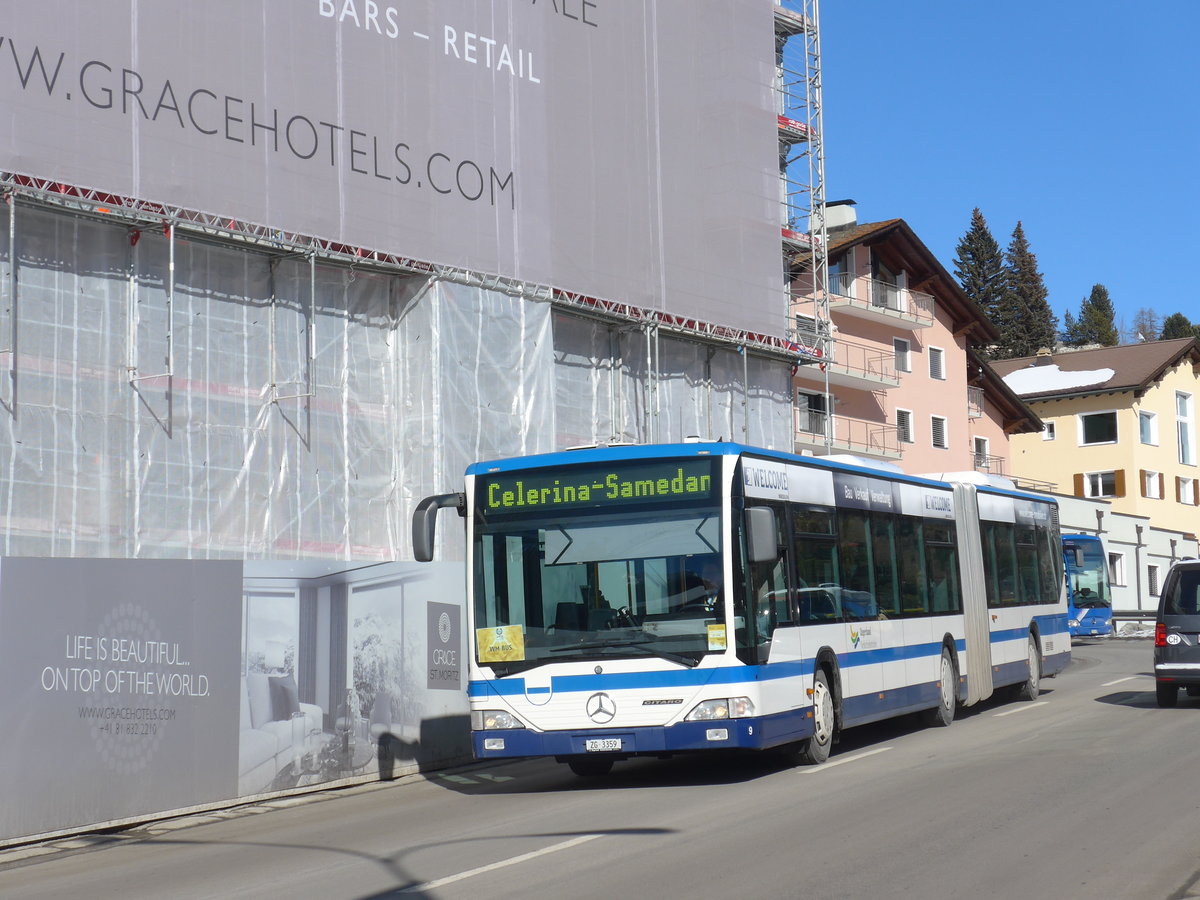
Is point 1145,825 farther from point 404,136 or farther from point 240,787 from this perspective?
point 404,136

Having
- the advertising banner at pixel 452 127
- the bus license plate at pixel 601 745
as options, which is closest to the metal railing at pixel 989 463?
the advertising banner at pixel 452 127

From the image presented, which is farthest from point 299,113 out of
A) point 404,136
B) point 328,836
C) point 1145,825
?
point 1145,825

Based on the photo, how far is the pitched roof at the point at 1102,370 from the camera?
68688 millimetres

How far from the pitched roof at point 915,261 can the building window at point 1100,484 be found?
13957mm

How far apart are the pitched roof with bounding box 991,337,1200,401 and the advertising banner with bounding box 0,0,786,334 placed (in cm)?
4193

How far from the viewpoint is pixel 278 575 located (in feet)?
48.6

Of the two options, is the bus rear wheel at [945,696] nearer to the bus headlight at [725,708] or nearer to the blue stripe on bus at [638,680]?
the blue stripe on bus at [638,680]

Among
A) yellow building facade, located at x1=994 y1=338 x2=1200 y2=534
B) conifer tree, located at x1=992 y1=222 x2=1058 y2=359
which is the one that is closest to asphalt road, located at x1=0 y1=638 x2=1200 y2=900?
yellow building facade, located at x1=994 y1=338 x2=1200 y2=534

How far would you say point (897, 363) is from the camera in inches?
2080

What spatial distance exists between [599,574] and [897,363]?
1630 inches

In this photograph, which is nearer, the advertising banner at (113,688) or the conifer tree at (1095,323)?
the advertising banner at (113,688)

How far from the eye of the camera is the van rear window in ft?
65.0

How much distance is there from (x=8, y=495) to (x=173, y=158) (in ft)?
16.5

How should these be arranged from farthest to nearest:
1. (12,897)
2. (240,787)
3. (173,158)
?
(173,158) → (240,787) → (12,897)
